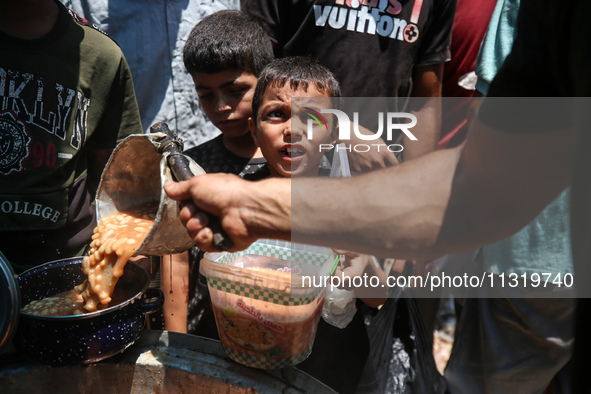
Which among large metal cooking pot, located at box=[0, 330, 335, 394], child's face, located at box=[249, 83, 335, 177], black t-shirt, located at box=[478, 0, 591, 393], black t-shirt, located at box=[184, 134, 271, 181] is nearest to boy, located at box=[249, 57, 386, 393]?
child's face, located at box=[249, 83, 335, 177]

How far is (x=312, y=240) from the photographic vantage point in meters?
1.32

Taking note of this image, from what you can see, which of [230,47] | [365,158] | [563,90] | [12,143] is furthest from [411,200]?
[12,143]

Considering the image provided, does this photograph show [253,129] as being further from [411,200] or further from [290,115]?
[411,200]

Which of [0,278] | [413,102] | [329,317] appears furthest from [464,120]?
[0,278]

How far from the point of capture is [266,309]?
4.45ft

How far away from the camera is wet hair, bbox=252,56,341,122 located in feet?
6.88

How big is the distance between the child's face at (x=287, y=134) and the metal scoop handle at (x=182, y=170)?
583 millimetres

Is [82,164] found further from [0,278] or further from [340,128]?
[340,128]

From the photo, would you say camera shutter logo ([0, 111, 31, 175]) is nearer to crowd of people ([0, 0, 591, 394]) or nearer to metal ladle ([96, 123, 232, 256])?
crowd of people ([0, 0, 591, 394])

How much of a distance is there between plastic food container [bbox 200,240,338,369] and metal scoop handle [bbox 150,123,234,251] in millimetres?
166

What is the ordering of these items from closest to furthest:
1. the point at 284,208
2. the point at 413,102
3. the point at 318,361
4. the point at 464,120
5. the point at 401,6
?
the point at 284,208 < the point at 318,361 < the point at 401,6 < the point at 413,102 < the point at 464,120

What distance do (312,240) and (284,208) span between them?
13 centimetres

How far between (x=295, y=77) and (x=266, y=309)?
1.12 m

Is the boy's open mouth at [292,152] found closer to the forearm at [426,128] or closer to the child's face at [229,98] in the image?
the child's face at [229,98]
